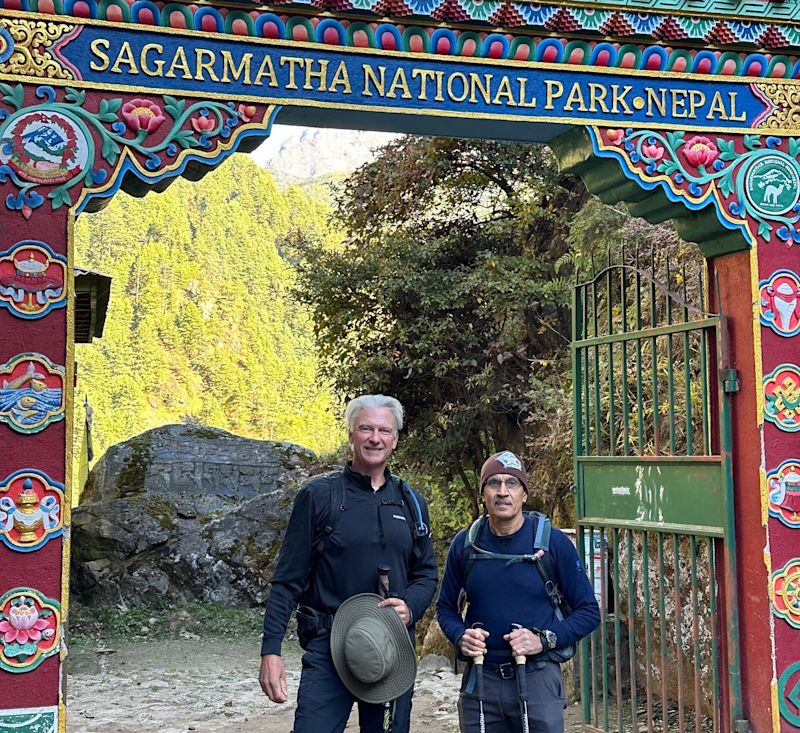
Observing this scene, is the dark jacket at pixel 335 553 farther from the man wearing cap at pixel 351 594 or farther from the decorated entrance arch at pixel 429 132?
the decorated entrance arch at pixel 429 132

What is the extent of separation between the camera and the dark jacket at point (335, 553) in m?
3.78

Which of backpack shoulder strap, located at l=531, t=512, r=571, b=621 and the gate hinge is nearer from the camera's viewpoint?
backpack shoulder strap, located at l=531, t=512, r=571, b=621

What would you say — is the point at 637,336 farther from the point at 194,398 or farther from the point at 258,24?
the point at 194,398

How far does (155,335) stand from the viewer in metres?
57.6

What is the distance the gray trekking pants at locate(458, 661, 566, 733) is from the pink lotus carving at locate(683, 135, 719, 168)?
2322 millimetres

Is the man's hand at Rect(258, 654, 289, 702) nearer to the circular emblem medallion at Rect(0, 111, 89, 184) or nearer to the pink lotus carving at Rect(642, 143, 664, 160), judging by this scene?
the circular emblem medallion at Rect(0, 111, 89, 184)

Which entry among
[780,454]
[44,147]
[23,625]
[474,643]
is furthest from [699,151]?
[23,625]

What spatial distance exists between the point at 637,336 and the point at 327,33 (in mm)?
2116

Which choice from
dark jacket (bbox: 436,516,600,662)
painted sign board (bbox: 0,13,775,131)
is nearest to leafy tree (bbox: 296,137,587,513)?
painted sign board (bbox: 0,13,775,131)

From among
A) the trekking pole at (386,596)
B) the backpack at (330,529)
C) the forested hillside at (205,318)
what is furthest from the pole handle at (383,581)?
the forested hillside at (205,318)

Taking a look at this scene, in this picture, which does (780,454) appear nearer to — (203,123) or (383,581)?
(383,581)

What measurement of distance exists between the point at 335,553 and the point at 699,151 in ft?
7.83

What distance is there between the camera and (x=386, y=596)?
379 centimetres

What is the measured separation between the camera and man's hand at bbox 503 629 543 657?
350 centimetres
